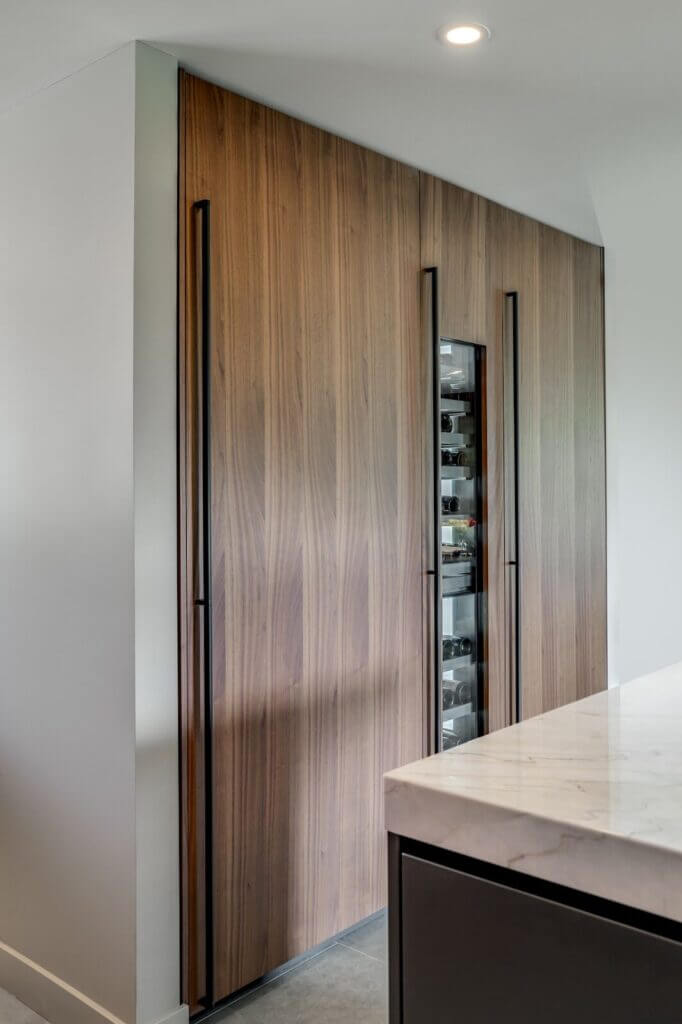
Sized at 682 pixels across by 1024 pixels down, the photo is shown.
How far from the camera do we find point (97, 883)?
2.14m

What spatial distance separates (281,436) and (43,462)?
64 centimetres

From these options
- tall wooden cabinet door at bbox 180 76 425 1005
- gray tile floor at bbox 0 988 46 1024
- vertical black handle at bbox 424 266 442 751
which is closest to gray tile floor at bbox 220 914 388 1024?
tall wooden cabinet door at bbox 180 76 425 1005

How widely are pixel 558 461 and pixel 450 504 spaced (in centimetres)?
67

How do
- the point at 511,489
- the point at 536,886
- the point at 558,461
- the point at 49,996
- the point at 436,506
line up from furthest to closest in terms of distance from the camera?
the point at 558,461, the point at 511,489, the point at 436,506, the point at 49,996, the point at 536,886

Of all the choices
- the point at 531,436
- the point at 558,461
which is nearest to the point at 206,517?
the point at 531,436

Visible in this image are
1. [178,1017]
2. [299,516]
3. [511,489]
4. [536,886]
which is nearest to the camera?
[536,886]

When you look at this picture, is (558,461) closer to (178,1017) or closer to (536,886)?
(178,1017)

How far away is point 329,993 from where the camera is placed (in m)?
2.35

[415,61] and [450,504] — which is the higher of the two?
[415,61]

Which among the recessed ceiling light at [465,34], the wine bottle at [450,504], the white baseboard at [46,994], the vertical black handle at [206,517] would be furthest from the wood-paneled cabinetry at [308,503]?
the recessed ceiling light at [465,34]

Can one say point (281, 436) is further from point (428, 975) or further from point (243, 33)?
point (428, 975)

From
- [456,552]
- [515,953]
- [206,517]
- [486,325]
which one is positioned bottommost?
[515,953]

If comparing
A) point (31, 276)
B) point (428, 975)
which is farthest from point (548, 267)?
point (428, 975)

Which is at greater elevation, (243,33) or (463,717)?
(243,33)
